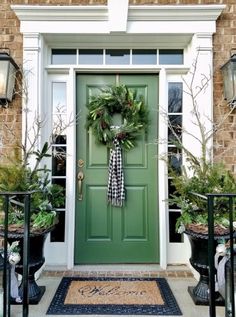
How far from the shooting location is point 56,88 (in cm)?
333

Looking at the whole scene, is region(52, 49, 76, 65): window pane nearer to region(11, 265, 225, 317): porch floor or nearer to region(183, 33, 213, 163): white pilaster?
region(183, 33, 213, 163): white pilaster

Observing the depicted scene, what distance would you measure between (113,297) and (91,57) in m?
2.36

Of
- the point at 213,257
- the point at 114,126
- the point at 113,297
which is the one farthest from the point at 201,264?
the point at 114,126

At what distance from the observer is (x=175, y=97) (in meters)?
3.34

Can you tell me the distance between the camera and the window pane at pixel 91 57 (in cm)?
331

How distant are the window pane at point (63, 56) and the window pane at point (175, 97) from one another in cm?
108

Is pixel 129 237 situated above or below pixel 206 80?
below

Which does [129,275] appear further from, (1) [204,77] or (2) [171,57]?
(2) [171,57]

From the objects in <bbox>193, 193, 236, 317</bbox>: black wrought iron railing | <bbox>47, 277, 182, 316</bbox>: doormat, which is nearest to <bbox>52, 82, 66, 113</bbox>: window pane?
<bbox>47, 277, 182, 316</bbox>: doormat

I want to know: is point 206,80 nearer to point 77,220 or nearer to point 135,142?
point 135,142

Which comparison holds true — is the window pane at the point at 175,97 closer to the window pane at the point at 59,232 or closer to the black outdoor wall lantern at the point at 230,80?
the black outdoor wall lantern at the point at 230,80

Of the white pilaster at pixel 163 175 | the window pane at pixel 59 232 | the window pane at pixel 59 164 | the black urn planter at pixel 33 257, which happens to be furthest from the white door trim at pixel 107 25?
the black urn planter at pixel 33 257

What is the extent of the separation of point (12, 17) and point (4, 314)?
2682 mm

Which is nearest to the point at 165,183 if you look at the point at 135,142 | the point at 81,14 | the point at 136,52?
the point at 135,142
